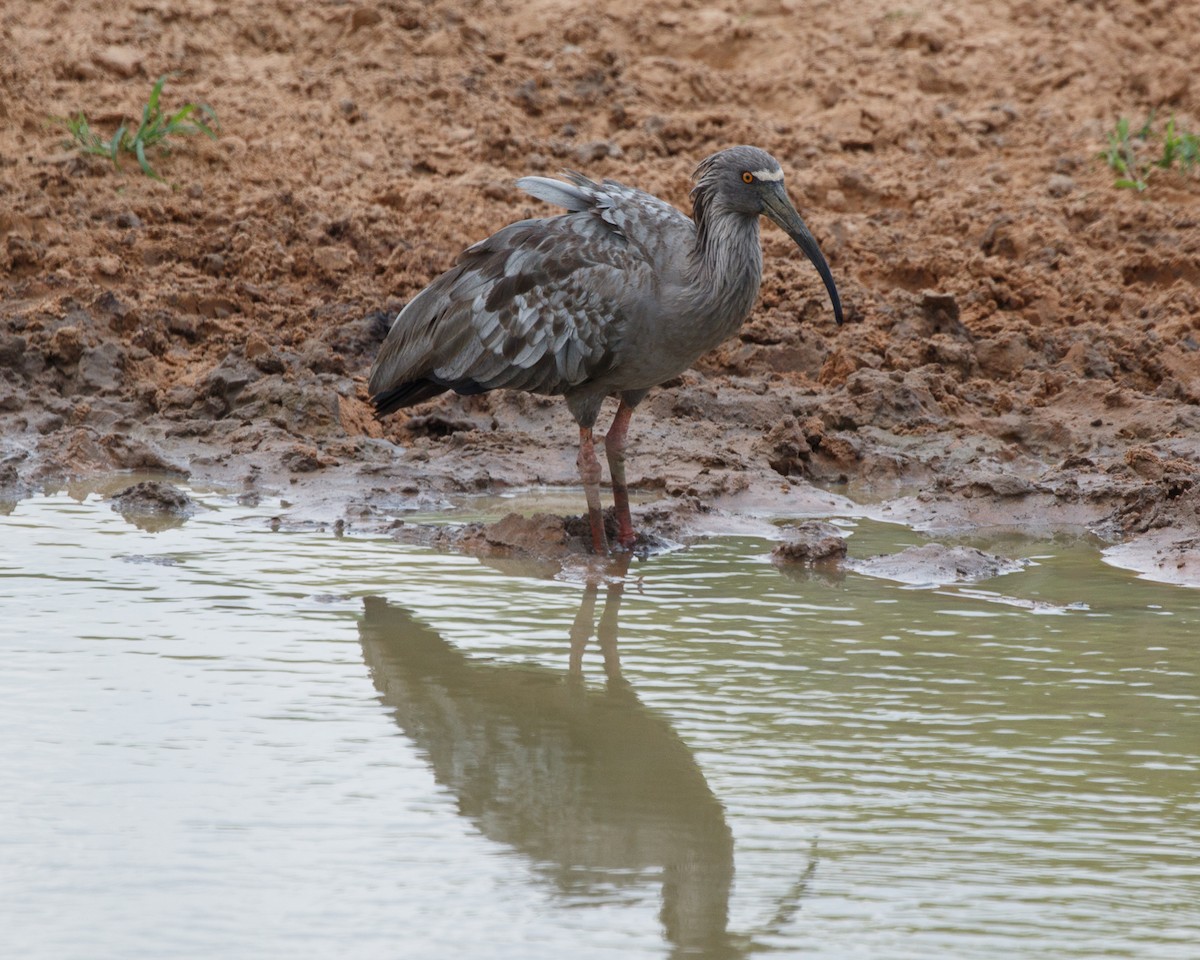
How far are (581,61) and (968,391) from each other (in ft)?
16.5

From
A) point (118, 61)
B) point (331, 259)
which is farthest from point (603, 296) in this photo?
point (118, 61)

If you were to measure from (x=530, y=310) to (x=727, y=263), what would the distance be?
0.82 meters

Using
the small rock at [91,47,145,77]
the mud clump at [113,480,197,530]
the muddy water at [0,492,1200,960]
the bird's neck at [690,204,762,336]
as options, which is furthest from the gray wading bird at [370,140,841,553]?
the small rock at [91,47,145,77]

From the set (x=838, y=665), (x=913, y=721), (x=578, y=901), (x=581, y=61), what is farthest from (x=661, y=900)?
(x=581, y=61)

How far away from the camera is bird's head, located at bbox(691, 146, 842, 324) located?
274 inches

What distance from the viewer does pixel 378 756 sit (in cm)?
438

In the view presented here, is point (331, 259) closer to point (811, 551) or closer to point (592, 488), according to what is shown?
point (592, 488)

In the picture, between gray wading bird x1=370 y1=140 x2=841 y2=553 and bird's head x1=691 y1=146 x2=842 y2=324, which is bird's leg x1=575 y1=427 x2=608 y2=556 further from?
bird's head x1=691 y1=146 x2=842 y2=324

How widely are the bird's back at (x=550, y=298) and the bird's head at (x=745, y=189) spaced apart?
7.8 inches

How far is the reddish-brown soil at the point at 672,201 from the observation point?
8.65 meters

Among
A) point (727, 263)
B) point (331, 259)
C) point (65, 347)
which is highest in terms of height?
point (331, 259)

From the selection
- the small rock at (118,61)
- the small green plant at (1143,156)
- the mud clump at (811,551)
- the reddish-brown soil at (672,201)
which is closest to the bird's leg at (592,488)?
the mud clump at (811,551)

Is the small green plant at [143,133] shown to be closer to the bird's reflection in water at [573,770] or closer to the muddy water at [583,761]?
the muddy water at [583,761]

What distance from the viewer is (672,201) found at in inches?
465
